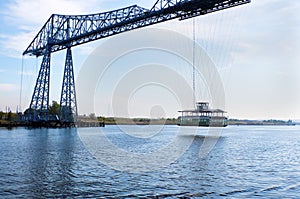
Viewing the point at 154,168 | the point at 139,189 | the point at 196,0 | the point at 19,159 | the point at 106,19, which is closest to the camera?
the point at 139,189

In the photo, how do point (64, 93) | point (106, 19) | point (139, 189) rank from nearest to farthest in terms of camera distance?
point (139, 189)
point (106, 19)
point (64, 93)

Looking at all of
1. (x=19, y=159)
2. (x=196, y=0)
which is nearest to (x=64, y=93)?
(x=196, y=0)

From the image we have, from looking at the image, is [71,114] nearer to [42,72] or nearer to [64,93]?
[64,93]

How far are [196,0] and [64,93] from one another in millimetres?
42457

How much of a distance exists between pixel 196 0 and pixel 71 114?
150 feet

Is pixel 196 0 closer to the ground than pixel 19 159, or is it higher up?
higher up

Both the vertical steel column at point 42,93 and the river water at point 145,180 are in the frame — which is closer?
the river water at point 145,180

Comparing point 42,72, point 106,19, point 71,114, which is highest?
point 106,19

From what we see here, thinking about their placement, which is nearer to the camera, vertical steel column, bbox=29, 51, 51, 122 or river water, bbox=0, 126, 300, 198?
river water, bbox=0, 126, 300, 198

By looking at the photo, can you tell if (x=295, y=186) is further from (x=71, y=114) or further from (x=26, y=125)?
(x=26, y=125)

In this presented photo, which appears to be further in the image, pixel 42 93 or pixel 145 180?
pixel 42 93

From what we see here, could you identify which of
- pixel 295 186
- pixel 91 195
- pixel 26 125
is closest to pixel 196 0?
pixel 295 186

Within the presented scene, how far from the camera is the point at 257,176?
2108 centimetres

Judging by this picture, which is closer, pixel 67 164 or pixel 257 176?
pixel 257 176
